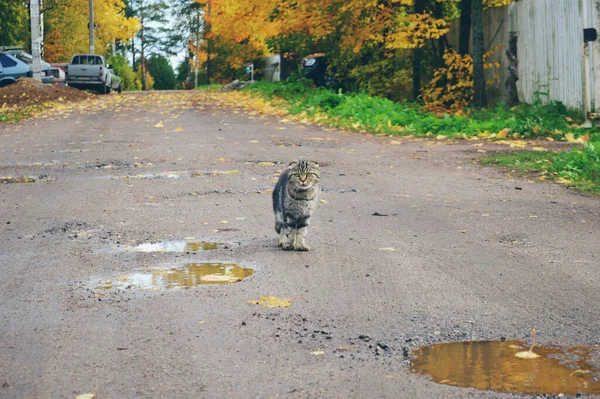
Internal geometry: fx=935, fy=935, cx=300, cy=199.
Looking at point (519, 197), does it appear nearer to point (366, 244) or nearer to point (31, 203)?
point (366, 244)

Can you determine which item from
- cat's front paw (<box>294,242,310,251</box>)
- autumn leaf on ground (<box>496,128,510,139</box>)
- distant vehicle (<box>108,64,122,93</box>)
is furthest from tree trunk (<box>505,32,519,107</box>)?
distant vehicle (<box>108,64,122,93</box>)

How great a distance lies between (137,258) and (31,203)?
142 inches

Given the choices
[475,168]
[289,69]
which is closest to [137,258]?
[475,168]

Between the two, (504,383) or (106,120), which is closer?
(504,383)

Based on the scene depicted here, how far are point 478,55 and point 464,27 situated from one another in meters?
2.30

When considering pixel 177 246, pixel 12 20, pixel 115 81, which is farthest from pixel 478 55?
pixel 12 20

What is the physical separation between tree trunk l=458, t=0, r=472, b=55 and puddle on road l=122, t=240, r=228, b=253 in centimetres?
1803

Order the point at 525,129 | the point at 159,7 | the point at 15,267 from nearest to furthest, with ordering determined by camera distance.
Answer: the point at 15,267 < the point at 525,129 < the point at 159,7

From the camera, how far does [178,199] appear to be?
10.8 meters

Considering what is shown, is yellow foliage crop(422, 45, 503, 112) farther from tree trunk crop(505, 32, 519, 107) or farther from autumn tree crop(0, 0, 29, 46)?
autumn tree crop(0, 0, 29, 46)

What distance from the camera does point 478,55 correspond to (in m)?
22.8

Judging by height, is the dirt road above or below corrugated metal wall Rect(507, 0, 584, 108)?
below

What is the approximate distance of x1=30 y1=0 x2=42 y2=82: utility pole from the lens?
34656 mm

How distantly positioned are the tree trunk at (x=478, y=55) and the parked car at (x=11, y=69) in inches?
790
